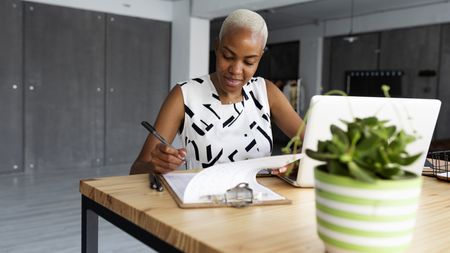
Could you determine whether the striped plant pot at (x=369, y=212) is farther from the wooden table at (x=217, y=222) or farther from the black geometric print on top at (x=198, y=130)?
Answer: the black geometric print on top at (x=198, y=130)

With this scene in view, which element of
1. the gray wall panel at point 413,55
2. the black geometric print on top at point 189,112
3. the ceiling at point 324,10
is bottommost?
the black geometric print on top at point 189,112

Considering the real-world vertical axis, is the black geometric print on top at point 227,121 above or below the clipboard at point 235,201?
above

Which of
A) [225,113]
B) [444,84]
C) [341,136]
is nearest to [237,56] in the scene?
[225,113]

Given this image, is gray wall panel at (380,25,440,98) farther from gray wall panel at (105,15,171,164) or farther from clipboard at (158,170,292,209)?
clipboard at (158,170,292,209)

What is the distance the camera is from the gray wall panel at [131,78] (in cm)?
618

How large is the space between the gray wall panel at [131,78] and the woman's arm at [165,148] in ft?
15.6

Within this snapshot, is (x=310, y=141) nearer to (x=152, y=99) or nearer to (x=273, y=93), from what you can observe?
(x=273, y=93)

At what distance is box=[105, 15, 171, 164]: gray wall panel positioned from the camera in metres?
6.18

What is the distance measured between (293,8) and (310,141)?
6.97 metres

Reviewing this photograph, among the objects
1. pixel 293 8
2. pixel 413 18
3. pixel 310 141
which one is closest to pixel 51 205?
pixel 310 141

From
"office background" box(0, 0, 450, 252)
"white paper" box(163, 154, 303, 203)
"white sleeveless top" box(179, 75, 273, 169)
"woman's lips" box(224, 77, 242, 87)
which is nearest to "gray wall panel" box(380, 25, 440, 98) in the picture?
"office background" box(0, 0, 450, 252)

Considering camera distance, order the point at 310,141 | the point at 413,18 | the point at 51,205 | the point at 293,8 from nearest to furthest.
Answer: the point at 310,141 → the point at 51,205 → the point at 413,18 → the point at 293,8

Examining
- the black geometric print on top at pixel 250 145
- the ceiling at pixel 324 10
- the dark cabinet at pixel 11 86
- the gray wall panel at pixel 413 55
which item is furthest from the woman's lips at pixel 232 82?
the gray wall panel at pixel 413 55

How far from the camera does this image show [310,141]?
1.04m
